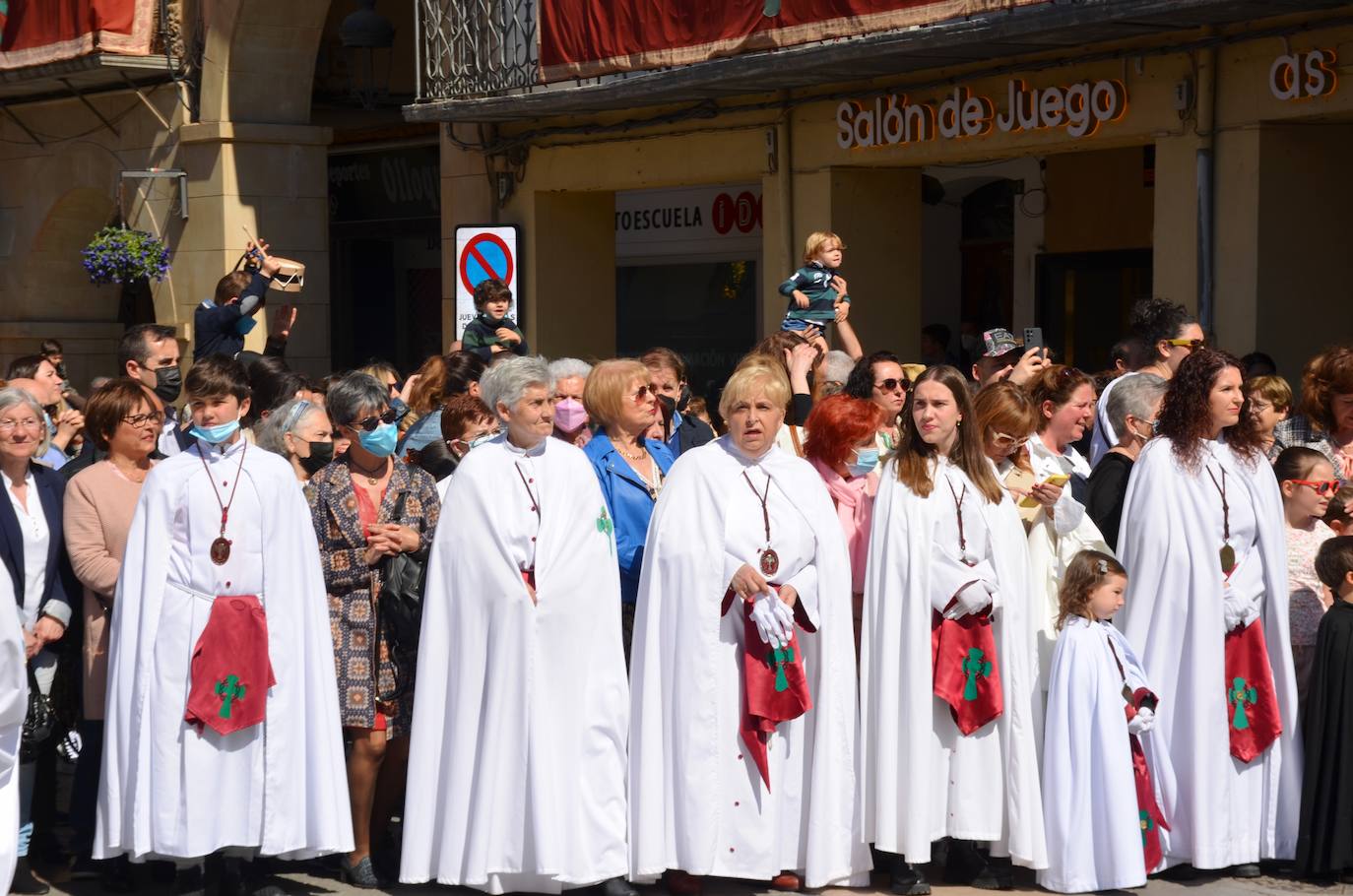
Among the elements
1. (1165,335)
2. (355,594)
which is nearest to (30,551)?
(355,594)

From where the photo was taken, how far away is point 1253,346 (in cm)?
1122

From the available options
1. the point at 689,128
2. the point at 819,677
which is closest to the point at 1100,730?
the point at 819,677

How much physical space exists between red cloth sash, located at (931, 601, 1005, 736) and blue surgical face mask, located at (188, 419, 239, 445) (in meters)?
2.56

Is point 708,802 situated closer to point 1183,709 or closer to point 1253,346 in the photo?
point 1183,709

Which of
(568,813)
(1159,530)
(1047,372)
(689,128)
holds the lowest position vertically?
(568,813)

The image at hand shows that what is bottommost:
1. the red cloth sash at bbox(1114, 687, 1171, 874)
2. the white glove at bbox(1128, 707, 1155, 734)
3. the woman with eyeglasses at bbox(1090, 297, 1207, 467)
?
the red cloth sash at bbox(1114, 687, 1171, 874)

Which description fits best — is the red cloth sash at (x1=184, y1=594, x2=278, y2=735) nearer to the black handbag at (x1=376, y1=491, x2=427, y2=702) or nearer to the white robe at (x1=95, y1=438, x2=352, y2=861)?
the white robe at (x1=95, y1=438, x2=352, y2=861)

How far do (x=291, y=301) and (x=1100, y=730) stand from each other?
44.1 feet

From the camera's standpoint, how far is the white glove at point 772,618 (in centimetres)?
670

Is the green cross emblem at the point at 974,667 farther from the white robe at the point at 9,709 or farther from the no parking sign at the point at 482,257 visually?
the no parking sign at the point at 482,257

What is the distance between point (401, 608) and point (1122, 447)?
9.52ft

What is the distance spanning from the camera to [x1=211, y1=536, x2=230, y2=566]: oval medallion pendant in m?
6.67

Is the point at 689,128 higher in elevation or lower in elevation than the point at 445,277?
higher

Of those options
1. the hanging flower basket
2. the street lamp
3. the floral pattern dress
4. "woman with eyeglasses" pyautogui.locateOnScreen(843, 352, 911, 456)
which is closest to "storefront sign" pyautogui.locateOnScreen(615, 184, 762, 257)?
the street lamp
